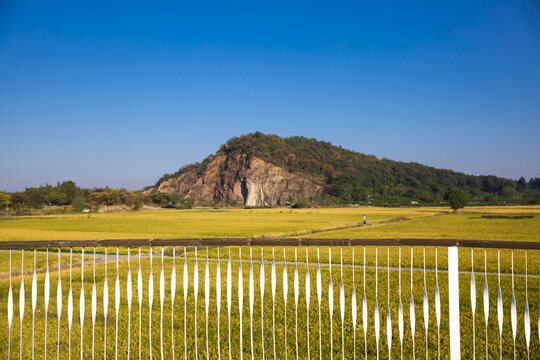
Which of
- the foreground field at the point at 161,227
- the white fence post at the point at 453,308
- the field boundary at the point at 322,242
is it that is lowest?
the foreground field at the point at 161,227

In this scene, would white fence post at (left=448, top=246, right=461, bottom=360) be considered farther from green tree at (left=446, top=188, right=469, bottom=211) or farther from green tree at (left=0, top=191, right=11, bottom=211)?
green tree at (left=0, top=191, right=11, bottom=211)

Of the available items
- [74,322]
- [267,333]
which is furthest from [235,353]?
[74,322]

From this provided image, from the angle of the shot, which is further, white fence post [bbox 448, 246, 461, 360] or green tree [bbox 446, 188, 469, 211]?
green tree [bbox 446, 188, 469, 211]

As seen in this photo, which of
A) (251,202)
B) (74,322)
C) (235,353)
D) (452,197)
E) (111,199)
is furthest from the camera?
(251,202)

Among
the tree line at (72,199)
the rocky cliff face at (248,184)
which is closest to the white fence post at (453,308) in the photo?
Answer: the tree line at (72,199)

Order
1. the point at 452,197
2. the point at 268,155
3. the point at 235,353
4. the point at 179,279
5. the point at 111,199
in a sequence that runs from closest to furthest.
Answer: the point at 235,353 → the point at 179,279 → the point at 452,197 → the point at 111,199 → the point at 268,155

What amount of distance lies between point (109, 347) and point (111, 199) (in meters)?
125

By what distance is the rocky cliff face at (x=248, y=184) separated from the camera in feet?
506

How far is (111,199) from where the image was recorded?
123 meters

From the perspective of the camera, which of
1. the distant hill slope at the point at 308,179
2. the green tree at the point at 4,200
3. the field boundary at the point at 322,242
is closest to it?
the field boundary at the point at 322,242

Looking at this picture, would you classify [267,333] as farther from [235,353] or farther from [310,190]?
[310,190]

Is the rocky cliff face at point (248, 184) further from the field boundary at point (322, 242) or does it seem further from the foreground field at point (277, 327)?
the field boundary at point (322, 242)

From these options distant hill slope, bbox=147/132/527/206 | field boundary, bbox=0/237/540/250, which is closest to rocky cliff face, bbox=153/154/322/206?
distant hill slope, bbox=147/132/527/206

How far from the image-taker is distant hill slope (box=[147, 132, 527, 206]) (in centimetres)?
14325
